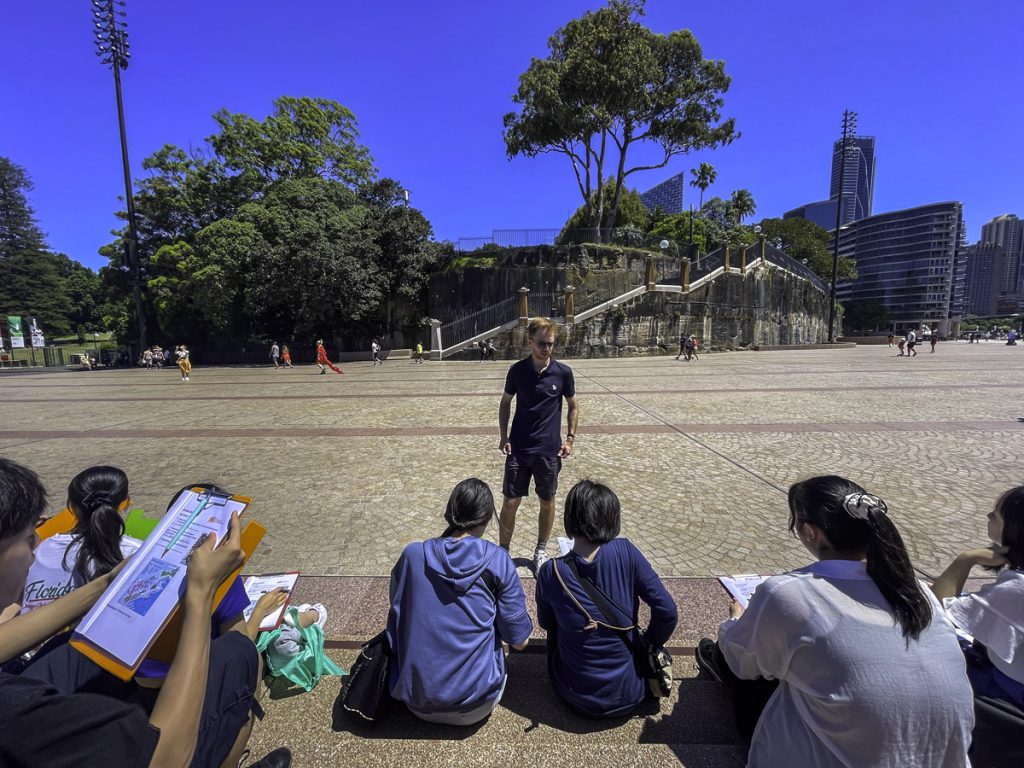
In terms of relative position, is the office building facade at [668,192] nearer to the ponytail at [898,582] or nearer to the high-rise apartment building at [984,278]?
the high-rise apartment building at [984,278]

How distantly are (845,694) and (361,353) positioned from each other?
1237 inches

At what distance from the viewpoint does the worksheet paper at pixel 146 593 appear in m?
1.29

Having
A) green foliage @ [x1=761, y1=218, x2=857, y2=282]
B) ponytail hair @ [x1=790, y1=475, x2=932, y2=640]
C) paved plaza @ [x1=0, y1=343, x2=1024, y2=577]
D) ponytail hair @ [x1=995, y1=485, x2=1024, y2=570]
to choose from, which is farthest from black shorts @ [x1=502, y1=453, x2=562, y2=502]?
green foliage @ [x1=761, y1=218, x2=857, y2=282]

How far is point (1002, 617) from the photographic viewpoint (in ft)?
5.54

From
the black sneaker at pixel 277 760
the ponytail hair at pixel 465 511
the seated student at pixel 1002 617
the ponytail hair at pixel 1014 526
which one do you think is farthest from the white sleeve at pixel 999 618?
the black sneaker at pixel 277 760

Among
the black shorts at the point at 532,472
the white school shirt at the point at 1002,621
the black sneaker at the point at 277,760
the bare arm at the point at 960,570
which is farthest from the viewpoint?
the black shorts at the point at 532,472

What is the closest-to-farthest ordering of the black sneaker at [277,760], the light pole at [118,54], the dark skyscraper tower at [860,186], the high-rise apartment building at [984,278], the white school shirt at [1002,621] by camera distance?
the white school shirt at [1002,621]
the black sneaker at [277,760]
the light pole at [118,54]
the dark skyscraper tower at [860,186]
the high-rise apartment building at [984,278]

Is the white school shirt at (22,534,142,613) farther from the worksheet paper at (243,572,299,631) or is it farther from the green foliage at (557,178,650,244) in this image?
the green foliage at (557,178,650,244)

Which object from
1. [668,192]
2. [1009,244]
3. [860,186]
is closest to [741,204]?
[668,192]

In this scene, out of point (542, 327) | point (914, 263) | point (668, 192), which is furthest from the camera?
point (668, 192)

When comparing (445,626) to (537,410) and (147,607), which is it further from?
Result: (537,410)

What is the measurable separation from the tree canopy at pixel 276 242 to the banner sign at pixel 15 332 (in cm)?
984

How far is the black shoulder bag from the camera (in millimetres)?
2053

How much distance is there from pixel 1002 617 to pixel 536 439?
2495 mm
